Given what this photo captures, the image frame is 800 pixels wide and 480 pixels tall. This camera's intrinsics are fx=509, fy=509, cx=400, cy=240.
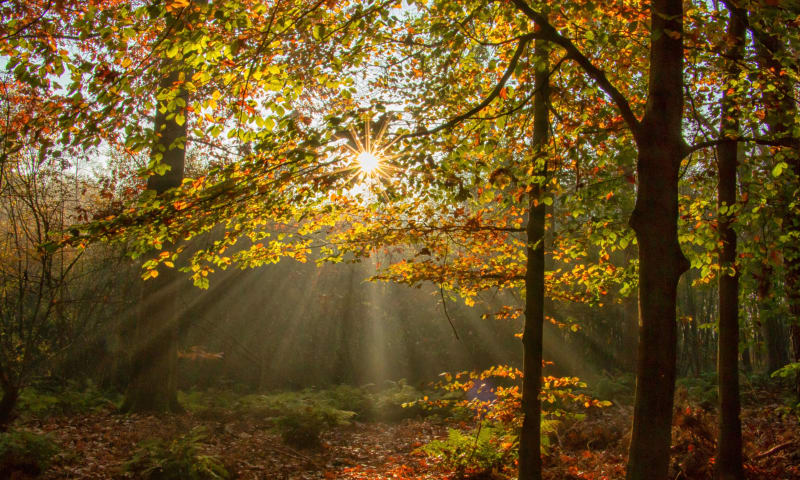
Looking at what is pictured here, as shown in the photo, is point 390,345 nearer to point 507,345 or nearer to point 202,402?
point 507,345

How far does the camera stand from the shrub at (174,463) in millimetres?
5742

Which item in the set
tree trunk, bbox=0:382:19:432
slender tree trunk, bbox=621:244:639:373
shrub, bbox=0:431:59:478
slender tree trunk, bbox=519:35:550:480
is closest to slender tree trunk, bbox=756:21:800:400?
slender tree trunk, bbox=519:35:550:480

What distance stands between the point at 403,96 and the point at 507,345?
14.2 metres

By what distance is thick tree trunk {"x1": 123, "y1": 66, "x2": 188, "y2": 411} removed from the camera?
9164 millimetres

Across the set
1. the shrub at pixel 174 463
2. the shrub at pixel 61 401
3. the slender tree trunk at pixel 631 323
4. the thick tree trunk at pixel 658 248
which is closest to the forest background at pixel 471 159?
the thick tree trunk at pixel 658 248

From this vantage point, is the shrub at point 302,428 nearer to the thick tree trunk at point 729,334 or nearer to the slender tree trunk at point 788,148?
the thick tree trunk at point 729,334

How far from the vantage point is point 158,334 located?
30.7 ft

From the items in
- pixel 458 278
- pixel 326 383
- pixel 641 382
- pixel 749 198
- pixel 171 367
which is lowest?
pixel 326 383

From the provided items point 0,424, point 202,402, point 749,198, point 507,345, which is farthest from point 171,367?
point 507,345

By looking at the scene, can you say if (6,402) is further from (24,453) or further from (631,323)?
(631,323)

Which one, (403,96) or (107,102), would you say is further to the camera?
(403,96)

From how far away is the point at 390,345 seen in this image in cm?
1823

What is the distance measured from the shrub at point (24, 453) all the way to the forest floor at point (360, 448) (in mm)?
186

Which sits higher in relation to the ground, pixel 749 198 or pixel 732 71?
pixel 732 71
